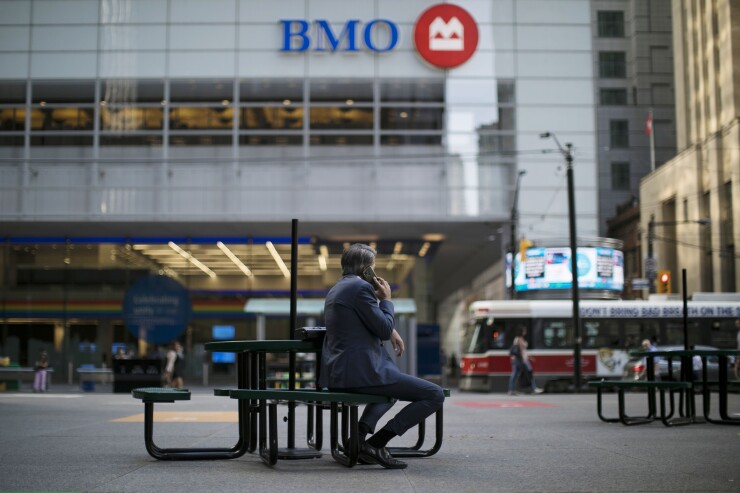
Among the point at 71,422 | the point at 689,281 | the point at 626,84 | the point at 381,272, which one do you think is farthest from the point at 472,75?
the point at 626,84

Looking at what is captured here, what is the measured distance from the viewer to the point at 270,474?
6.83 m

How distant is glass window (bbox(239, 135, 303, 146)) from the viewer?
34594mm

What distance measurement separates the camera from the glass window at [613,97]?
7338 centimetres

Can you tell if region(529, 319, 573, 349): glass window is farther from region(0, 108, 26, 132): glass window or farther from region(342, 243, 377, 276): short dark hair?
region(342, 243, 377, 276): short dark hair

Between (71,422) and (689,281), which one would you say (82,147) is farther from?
(689,281)

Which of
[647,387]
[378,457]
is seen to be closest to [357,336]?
[378,457]

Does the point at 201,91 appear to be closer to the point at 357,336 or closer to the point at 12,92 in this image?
the point at 12,92

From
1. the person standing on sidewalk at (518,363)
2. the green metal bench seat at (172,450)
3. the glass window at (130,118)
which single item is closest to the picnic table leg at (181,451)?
the green metal bench seat at (172,450)

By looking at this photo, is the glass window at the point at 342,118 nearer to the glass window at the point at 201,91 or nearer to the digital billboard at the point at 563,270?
the glass window at the point at 201,91

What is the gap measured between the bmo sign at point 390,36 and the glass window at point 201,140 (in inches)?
152

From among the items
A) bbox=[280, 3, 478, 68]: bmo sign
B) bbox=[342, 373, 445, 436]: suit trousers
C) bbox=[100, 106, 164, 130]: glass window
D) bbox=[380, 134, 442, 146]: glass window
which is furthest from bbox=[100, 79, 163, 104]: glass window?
bbox=[342, 373, 445, 436]: suit trousers

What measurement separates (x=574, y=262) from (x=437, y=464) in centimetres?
2422

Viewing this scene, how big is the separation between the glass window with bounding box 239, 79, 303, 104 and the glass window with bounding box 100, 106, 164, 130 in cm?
305

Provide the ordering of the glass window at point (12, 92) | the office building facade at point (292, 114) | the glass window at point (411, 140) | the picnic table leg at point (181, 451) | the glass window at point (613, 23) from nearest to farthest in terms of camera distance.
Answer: the picnic table leg at point (181, 451)
the office building facade at point (292, 114)
the glass window at point (411, 140)
the glass window at point (12, 92)
the glass window at point (613, 23)
